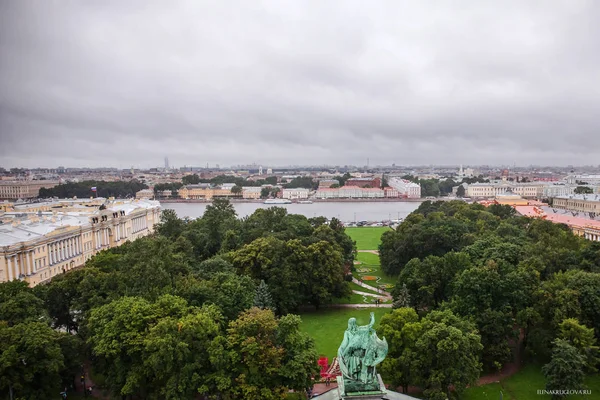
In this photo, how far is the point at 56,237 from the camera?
3719 centimetres

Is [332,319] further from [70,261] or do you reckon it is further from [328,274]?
[70,261]

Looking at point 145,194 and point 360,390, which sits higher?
point 360,390

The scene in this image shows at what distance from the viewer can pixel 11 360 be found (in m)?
15.7

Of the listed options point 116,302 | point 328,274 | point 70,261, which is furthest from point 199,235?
point 116,302

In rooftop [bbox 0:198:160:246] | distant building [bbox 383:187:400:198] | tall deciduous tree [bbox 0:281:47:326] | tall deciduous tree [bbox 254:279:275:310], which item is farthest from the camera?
distant building [bbox 383:187:400:198]

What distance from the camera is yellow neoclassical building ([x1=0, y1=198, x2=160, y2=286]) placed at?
3269 centimetres

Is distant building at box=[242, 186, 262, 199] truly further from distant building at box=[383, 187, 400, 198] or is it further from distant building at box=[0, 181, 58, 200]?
distant building at box=[0, 181, 58, 200]

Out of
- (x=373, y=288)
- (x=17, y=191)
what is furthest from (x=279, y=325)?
(x=17, y=191)

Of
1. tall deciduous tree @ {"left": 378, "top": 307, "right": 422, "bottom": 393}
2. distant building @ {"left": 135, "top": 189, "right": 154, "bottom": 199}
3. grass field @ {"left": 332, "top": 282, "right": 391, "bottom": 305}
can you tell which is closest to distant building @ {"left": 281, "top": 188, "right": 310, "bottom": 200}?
distant building @ {"left": 135, "top": 189, "right": 154, "bottom": 199}

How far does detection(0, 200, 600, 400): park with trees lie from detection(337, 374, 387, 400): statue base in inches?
193

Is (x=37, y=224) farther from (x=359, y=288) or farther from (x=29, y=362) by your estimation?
(x=359, y=288)

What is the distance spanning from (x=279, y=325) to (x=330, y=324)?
9.60 meters

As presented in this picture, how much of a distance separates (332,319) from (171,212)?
21.3 meters

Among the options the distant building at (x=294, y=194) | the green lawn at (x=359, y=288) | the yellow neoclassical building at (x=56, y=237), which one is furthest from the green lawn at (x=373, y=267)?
the distant building at (x=294, y=194)
